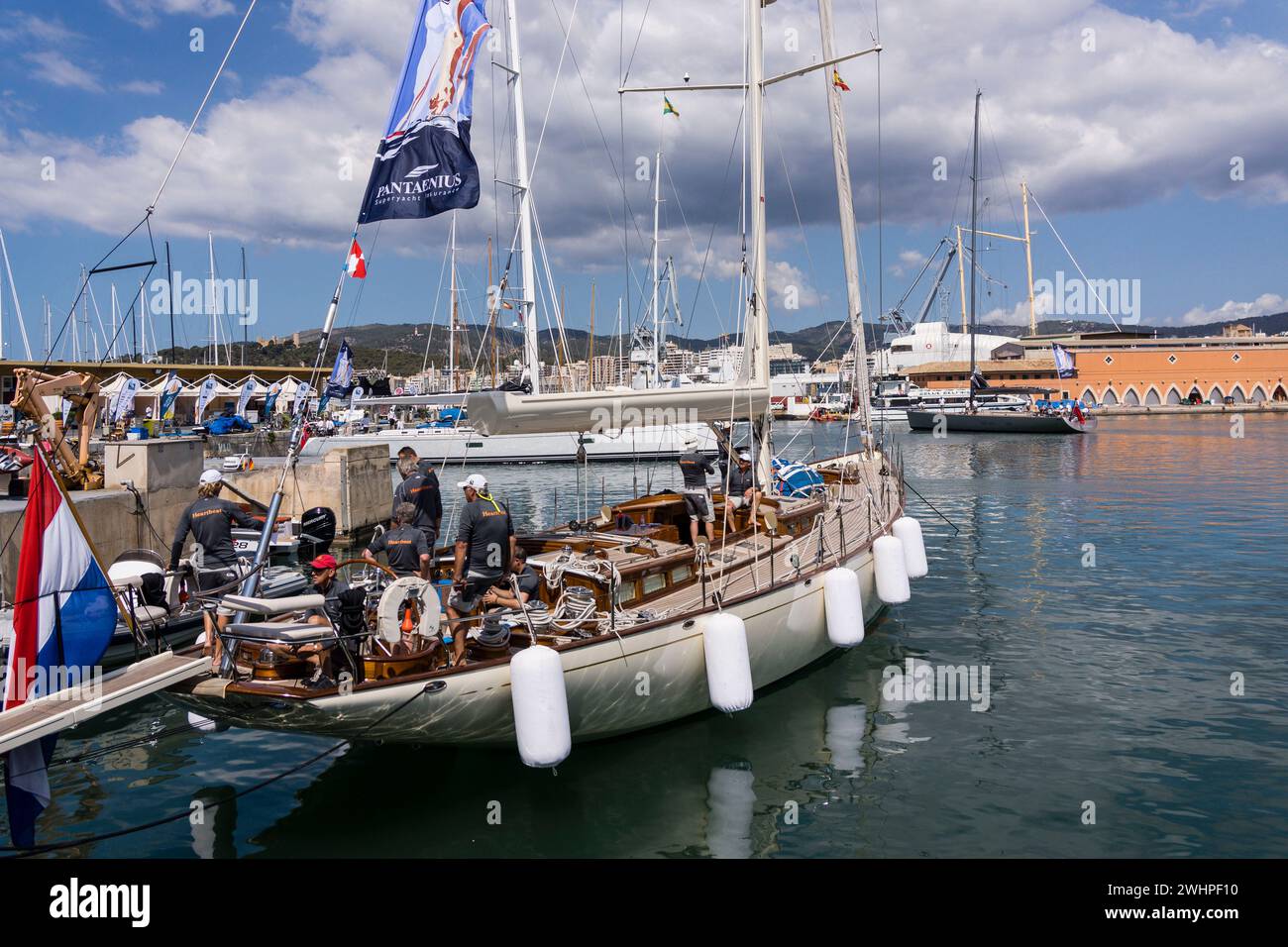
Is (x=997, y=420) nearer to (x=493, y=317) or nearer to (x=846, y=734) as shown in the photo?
(x=493, y=317)

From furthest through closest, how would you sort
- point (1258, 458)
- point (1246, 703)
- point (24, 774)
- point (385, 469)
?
1. point (1258, 458)
2. point (385, 469)
3. point (1246, 703)
4. point (24, 774)

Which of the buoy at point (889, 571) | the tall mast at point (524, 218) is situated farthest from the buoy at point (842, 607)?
the tall mast at point (524, 218)

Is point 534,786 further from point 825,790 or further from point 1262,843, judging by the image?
point 1262,843

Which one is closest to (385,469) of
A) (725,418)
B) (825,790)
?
(725,418)

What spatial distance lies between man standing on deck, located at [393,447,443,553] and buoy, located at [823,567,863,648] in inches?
214

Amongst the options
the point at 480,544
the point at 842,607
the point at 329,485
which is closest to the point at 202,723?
the point at 480,544

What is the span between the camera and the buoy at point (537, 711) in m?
7.01

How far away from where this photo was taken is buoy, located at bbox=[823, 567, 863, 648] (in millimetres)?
10312

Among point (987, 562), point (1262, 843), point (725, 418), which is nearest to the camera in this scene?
point (1262, 843)

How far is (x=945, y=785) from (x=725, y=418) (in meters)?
5.35

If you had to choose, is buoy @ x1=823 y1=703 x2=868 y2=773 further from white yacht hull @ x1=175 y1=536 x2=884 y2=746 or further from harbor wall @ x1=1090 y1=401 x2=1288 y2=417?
harbor wall @ x1=1090 y1=401 x2=1288 y2=417

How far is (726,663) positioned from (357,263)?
18.5 ft

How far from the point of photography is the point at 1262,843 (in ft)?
23.5
